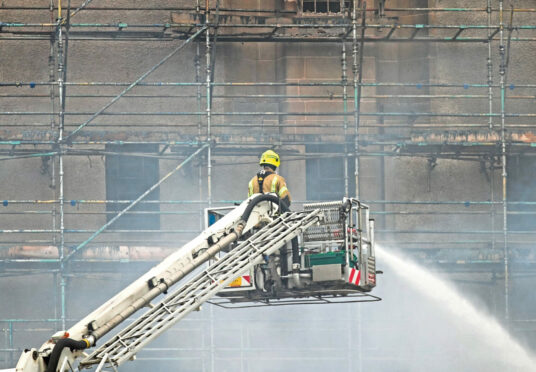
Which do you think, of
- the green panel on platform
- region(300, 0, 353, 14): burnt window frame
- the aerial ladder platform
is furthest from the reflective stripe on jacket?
region(300, 0, 353, 14): burnt window frame

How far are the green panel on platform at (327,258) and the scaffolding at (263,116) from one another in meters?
7.30

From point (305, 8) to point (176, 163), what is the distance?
173 inches

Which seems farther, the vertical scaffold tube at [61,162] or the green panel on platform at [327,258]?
the vertical scaffold tube at [61,162]

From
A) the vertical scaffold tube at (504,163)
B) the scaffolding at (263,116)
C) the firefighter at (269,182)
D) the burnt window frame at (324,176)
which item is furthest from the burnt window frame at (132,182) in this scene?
the firefighter at (269,182)

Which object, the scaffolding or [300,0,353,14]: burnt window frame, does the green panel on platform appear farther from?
[300,0,353,14]: burnt window frame

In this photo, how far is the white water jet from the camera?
2359 centimetres

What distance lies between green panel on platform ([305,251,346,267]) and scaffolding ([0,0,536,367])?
7298 millimetres

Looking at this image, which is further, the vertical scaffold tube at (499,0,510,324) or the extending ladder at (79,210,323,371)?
the vertical scaffold tube at (499,0,510,324)

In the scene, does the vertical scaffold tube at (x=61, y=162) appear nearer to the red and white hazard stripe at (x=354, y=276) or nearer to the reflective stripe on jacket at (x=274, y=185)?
the reflective stripe on jacket at (x=274, y=185)

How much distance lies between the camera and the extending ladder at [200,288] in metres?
14.2

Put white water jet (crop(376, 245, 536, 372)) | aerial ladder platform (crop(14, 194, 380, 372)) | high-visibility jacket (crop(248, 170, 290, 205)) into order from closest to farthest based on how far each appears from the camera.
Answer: aerial ladder platform (crop(14, 194, 380, 372))
high-visibility jacket (crop(248, 170, 290, 205))
white water jet (crop(376, 245, 536, 372))

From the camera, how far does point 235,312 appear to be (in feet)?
77.9

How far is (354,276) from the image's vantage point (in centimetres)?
1563

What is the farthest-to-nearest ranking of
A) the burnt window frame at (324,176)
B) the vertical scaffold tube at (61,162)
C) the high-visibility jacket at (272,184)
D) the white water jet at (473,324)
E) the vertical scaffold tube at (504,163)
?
the burnt window frame at (324,176) < the white water jet at (473,324) < the vertical scaffold tube at (504,163) < the vertical scaffold tube at (61,162) < the high-visibility jacket at (272,184)
